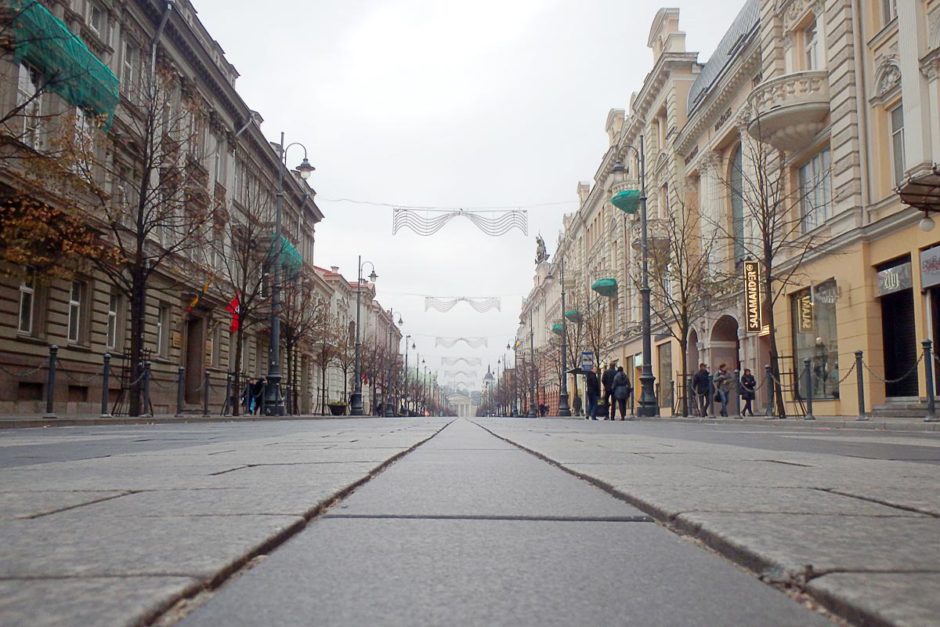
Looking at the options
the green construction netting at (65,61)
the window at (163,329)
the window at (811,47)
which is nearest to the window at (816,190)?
the window at (811,47)

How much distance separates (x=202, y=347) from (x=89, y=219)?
13.0 m

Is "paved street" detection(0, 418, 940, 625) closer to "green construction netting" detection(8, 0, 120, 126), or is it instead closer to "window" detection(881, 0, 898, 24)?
"green construction netting" detection(8, 0, 120, 126)

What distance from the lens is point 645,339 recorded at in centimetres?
2930

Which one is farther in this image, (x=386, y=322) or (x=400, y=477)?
(x=386, y=322)

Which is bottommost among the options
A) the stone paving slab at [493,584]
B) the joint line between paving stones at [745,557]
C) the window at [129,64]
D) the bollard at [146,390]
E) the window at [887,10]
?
the stone paving slab at [493,584]

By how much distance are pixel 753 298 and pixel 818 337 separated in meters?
3.77

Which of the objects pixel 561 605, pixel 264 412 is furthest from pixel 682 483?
pixel 264 412

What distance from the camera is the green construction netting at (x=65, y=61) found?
16594mm

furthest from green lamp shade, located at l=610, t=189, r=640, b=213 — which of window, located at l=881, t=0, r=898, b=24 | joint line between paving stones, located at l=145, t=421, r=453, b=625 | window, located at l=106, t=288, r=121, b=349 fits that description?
joint line between paving stones, located at l=145, t=421, r=453, b=625

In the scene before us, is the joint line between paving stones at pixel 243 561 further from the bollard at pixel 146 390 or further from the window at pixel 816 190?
the window at pixel 816 190

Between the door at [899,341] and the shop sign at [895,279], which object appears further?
the door at [899,341]

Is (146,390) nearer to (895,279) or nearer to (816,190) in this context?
(895,279)

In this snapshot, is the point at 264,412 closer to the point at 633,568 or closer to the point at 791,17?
the point at 791,17

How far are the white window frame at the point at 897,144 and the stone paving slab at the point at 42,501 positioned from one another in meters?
19.8
